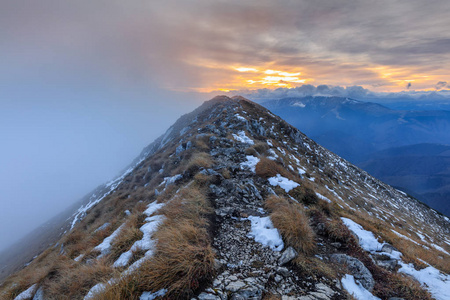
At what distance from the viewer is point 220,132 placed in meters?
26.0

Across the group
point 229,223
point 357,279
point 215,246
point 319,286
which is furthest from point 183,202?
point 357,279

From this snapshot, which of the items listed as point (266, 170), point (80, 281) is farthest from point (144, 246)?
point (266, 170)

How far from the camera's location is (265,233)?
6.76 metres

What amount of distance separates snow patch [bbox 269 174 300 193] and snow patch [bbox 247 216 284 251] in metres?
4.55

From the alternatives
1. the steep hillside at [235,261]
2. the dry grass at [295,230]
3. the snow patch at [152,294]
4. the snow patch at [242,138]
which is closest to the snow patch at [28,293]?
the steep hillside at [235,261]

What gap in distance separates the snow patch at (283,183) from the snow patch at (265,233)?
455cm

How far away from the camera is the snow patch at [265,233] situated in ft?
20.2

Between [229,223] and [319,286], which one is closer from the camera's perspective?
[319,286]

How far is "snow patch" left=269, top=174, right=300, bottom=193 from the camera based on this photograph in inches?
463

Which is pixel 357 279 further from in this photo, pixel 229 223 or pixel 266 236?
pixel 229 223

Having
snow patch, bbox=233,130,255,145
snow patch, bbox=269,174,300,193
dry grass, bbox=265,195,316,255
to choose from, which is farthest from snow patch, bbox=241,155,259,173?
dry grass, bbox=265,195,316,255

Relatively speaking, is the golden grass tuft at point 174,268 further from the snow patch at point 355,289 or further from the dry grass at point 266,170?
the dry grass at point 266,170

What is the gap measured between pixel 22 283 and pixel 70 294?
5.52 metres

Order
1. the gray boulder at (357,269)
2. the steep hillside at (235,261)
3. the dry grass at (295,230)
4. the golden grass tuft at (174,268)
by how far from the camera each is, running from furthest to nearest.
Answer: the dry grass at (295,230)
the gray boulder at (357,269)
the steep hillside at (235,261)
the golden grass tuft at (174,268)
